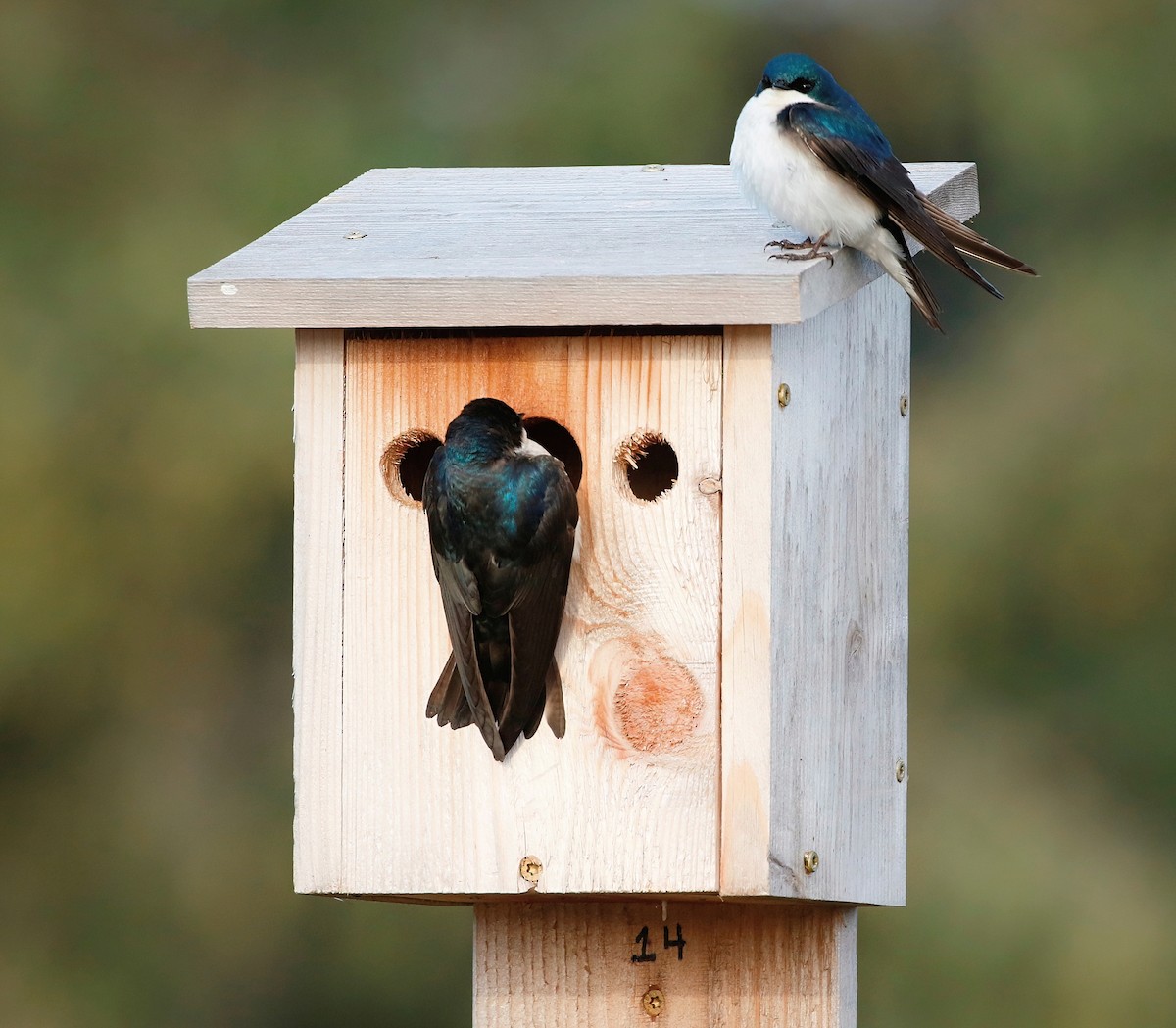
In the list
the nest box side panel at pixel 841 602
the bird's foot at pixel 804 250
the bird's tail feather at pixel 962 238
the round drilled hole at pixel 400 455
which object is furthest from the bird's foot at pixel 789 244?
the round drilled hole at pixel 400 455

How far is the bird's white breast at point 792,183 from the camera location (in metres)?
3.60

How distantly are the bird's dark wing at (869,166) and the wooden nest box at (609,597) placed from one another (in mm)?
105

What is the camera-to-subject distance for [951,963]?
8352mm

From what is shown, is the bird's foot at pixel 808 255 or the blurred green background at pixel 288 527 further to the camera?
the blurred green background at pixel 288 527

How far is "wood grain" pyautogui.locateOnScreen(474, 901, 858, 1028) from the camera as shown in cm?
368

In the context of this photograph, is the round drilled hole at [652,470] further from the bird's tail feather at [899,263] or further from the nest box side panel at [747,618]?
the bird's tail feather at [899,263]

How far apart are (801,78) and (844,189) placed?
9.9 inches

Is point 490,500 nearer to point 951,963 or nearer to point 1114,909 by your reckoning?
point 951,963

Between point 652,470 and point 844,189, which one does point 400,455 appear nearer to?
point 652,470

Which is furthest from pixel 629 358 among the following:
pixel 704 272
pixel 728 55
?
pixel 728 55

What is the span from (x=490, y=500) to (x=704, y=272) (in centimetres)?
38

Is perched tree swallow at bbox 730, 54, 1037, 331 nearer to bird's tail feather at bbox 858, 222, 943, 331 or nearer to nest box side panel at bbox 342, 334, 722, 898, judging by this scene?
bird's tail feather at bbox 858, 222, 943, 331

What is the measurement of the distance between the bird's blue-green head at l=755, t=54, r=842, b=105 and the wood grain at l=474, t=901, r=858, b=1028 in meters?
1.08

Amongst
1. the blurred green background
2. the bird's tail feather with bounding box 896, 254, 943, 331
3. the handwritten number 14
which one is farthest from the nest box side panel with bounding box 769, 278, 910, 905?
the blurred green background
